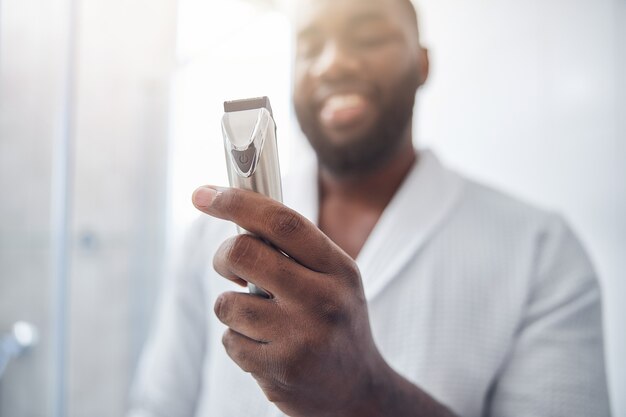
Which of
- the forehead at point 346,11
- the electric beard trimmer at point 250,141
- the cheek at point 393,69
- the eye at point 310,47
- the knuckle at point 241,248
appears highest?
the forehead at point 346,11

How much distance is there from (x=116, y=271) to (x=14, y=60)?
0.37 meters

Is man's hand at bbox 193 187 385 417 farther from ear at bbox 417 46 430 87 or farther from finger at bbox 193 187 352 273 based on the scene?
ear at bbox 417 46 430 87

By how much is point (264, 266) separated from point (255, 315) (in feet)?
0.09

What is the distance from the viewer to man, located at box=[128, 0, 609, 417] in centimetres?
31

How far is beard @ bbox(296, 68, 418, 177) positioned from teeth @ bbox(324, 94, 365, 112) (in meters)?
0.02

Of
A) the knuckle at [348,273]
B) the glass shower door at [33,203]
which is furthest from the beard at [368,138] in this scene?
the glass shower door at [33,203]

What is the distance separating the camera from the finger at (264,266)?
0.19 meters

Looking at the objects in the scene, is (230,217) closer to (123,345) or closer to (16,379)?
(16,379)

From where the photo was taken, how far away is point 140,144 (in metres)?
0.72

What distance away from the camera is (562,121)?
0.69 metres

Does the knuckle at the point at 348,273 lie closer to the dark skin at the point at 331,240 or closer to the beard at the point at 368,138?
the dark skin at the point at 331,240

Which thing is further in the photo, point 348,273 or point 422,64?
point 422,64

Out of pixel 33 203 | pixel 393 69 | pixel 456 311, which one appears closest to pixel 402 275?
pixel 456 311

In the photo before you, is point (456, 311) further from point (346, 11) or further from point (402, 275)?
point (346, 11)
